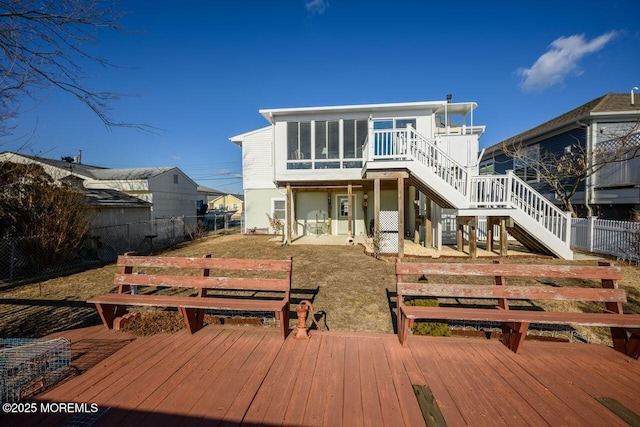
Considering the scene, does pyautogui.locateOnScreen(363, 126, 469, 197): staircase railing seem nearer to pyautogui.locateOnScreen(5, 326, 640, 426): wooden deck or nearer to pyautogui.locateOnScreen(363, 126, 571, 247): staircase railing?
pyautogui.locateOnScreen(363, 126, 571, 247): staircase railing

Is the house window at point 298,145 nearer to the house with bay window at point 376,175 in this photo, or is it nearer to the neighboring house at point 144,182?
the house with bay window at point 376,175

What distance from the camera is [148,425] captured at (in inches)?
73.9

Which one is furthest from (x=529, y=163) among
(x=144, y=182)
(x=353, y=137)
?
(x=144, y=182)

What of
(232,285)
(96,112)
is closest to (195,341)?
(232,285)

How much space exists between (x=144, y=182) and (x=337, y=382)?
17.2 m

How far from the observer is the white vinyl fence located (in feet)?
25.0

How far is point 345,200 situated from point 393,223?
5394 millimetres

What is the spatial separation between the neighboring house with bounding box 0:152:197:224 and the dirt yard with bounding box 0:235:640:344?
27.8ft

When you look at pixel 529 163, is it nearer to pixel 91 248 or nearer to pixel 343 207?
pixel 343 207

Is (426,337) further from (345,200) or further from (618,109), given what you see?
(618,109)

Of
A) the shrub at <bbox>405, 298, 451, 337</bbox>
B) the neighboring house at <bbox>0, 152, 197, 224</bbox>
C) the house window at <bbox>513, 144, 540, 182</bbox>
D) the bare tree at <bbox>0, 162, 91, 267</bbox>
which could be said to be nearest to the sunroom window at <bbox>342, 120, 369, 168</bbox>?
the shrub at <bbox>405, 298, 451, 337</bbox>

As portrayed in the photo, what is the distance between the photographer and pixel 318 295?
5.32m

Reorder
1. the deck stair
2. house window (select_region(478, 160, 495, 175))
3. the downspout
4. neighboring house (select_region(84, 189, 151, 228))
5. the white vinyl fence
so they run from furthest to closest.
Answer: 1. house window (select_region(478, 160, 495, 175))
2. the downspout
3. neighboring house (select_region(84, 189, 151, 228))
4. the deck stair
5. the white vinyl fence

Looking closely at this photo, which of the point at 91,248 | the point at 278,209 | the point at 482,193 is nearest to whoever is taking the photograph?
the point at 482,193
